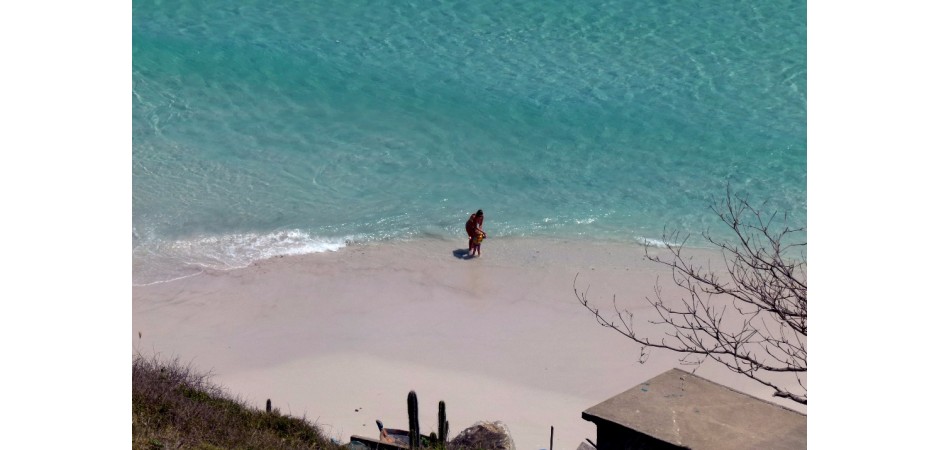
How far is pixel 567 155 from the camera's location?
2317cm

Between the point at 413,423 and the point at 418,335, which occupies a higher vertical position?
the point at 418,335

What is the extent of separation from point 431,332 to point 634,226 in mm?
5853

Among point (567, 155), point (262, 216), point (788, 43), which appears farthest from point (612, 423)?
point (788, 43)

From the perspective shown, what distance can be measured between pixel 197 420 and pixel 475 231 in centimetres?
838

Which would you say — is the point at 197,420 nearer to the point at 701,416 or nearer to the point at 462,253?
the point at 701,416

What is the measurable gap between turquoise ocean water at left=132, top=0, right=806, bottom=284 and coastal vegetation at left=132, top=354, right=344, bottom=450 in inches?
232

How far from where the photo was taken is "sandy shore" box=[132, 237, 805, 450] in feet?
44.1

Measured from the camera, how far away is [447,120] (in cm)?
2433

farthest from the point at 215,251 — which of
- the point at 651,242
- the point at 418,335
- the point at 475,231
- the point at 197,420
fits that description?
the point at 197,420

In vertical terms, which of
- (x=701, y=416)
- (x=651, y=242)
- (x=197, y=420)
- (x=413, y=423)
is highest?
(x=651, y=242)

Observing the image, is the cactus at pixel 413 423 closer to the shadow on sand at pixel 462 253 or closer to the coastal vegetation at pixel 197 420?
the coastal vegetation at pixel 197 420

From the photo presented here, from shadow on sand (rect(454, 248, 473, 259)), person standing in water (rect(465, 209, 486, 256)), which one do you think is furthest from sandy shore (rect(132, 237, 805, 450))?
person standing in water (rect(465, 209, 486, 256))

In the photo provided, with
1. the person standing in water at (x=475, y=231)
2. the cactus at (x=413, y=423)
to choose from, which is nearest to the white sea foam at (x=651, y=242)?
the person standing in water at (x=475, y=231)

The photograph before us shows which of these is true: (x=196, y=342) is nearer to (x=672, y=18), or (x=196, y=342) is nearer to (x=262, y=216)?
(x=262, y=216)
